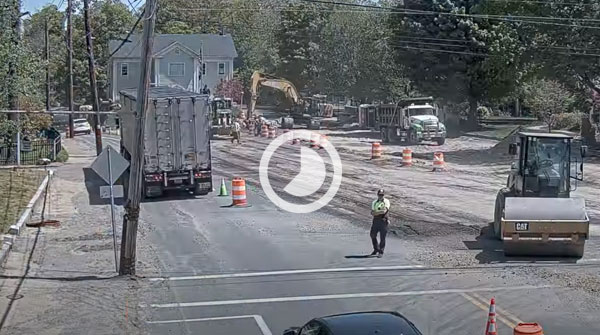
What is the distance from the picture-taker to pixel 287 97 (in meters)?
75.8

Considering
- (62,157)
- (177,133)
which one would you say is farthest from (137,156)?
(62,157)

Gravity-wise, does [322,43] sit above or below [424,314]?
above

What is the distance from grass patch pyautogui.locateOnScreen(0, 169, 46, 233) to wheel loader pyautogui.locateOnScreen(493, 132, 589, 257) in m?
13.5

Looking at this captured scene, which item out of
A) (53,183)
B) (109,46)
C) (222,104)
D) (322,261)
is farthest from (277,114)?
(322,261)

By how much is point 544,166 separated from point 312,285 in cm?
800

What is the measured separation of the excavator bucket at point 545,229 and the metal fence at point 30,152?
1185 inches

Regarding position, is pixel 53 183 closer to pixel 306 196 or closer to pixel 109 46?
pixel 306 196

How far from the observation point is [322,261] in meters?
19.2

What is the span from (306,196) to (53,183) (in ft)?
40.3

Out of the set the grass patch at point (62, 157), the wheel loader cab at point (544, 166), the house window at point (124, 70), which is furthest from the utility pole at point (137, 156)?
the house window at point (124, 70)

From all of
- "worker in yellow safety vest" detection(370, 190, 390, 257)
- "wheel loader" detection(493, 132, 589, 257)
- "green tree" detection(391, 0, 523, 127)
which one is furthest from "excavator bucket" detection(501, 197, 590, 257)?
"green tree" detection(391, 0, 523, 127)

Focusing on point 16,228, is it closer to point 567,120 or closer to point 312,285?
point 312,285
